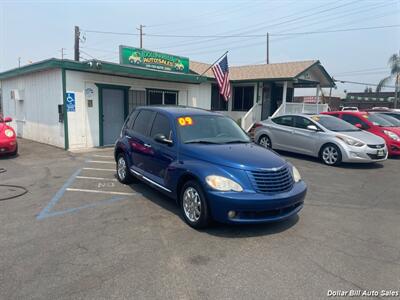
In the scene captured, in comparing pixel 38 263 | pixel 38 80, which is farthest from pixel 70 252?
pixel 38 80

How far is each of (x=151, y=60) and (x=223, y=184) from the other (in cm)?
1123

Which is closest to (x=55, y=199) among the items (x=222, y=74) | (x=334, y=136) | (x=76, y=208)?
(x=76, y=208)

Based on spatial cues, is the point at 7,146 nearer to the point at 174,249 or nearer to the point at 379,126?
the point at 174,249

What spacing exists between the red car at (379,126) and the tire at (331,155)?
310 centimetres

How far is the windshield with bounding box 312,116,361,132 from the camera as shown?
9594 millimetres

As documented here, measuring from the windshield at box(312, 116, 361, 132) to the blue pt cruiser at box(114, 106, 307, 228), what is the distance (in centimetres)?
528

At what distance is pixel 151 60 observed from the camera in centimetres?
1385

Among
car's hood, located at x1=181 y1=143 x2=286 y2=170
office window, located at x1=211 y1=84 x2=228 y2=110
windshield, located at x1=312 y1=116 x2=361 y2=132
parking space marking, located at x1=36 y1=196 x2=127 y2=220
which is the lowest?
parking space marking, located at x1=36 y1=196 x2=127 y2=220

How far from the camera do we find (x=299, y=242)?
13.0 ft

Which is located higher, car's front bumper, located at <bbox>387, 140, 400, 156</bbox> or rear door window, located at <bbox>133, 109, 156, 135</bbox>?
rear door window, located at <bbox>133, 109, 156, 135</bbox>

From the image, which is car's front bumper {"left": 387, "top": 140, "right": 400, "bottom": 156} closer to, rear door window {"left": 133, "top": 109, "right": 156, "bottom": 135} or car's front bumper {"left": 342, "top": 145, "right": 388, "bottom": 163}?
car's front bumper {"left": 342, "top": 145, "right": 388, "bottom": 163}

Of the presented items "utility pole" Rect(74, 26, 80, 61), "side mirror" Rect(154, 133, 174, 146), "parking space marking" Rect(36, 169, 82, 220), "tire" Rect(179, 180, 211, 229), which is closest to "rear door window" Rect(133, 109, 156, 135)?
"side mirror" Rect(154, 133, 174, 146)

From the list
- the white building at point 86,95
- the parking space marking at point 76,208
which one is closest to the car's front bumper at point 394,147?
the white building at point 86,95

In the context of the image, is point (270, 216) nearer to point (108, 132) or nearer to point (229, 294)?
point (229, 294)
